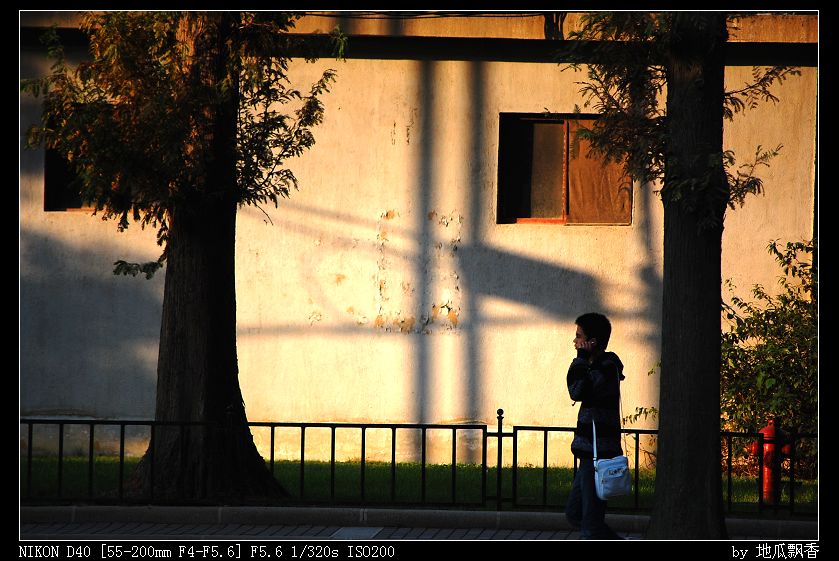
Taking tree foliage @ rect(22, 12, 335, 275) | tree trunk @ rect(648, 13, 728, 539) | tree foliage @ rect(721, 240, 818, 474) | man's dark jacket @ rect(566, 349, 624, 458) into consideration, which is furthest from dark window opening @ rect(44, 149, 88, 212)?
tree trunk @ rect(648, 13, 728, 539)

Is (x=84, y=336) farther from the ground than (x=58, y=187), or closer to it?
closer to it

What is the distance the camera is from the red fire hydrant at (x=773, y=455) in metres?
9.30

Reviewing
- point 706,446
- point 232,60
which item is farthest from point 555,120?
point 706,446

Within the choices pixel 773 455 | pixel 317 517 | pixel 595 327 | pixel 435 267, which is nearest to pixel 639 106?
pixel 595 327

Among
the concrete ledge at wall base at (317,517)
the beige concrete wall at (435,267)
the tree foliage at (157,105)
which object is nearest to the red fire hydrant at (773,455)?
the concrete ledge at wall base at (317,517)

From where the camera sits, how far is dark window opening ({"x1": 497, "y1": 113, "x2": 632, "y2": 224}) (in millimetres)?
13570

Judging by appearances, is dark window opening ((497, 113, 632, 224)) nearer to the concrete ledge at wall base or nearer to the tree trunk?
the concrete ledge at wall base

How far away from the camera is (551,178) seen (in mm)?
13703

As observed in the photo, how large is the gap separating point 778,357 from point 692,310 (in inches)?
175

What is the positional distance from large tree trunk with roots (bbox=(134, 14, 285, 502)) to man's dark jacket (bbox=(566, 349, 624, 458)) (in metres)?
3.36

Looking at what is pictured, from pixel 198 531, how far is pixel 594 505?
330cm

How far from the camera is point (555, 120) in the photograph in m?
13.6

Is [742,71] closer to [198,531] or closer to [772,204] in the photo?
[772,204]

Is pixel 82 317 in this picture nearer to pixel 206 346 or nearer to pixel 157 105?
pixel 206 346
